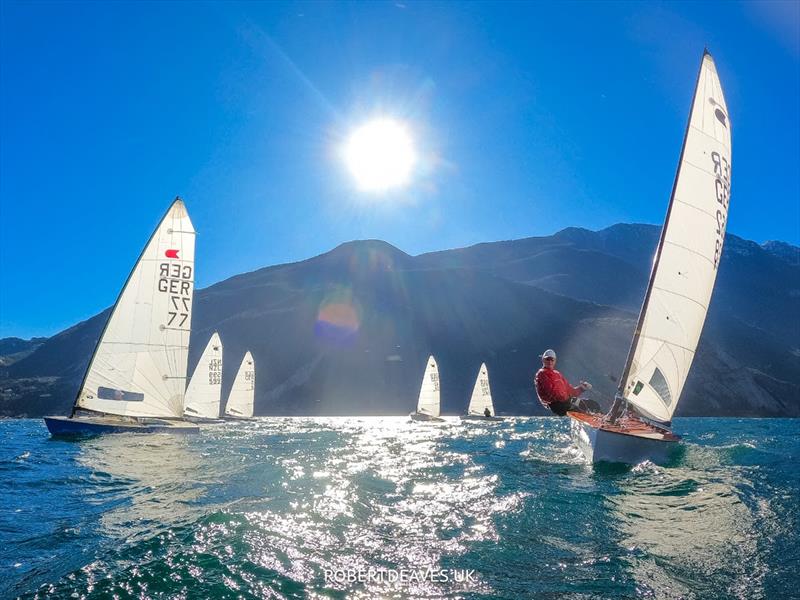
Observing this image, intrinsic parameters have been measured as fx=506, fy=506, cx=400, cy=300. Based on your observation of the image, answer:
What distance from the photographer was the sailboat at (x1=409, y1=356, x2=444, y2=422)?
61906 millimetres

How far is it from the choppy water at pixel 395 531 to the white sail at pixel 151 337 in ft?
35.8

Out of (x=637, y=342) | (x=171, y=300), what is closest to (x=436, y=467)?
(x=637, y=342)

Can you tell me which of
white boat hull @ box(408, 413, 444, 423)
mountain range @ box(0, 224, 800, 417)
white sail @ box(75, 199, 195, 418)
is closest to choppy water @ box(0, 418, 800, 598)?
white sail @ box(75, 199, 195, 418)

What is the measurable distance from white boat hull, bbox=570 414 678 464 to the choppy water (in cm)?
41

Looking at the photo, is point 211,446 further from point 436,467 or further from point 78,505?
point 78,505

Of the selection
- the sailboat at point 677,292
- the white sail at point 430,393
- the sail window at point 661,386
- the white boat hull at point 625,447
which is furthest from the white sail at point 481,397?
the white boat hull at point 625,447

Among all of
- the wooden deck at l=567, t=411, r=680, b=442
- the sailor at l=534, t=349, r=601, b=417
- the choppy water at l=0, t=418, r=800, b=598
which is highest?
the sailor at l=534, t=349, r=601, b=417

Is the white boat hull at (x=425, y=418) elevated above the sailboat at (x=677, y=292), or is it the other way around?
the sailboat at (x=677, y=292)

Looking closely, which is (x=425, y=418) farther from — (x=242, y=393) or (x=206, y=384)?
(x=206, y=384)

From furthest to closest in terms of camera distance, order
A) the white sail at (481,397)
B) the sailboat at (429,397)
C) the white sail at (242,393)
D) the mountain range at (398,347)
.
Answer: the mountain range at (398,347) < the white sail at (481,397) < the sailboat at (429,397) < the white sail at (242,393)

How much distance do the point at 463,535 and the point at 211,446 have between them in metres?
19.0

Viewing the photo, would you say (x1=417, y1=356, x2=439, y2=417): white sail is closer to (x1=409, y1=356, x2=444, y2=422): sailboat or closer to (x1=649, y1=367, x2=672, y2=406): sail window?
(x1=409, y1=356, x2=444, y2=422): sailboat

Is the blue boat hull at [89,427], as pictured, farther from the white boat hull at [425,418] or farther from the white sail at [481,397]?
the white sail at [481,397]

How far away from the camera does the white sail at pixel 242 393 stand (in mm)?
61281
